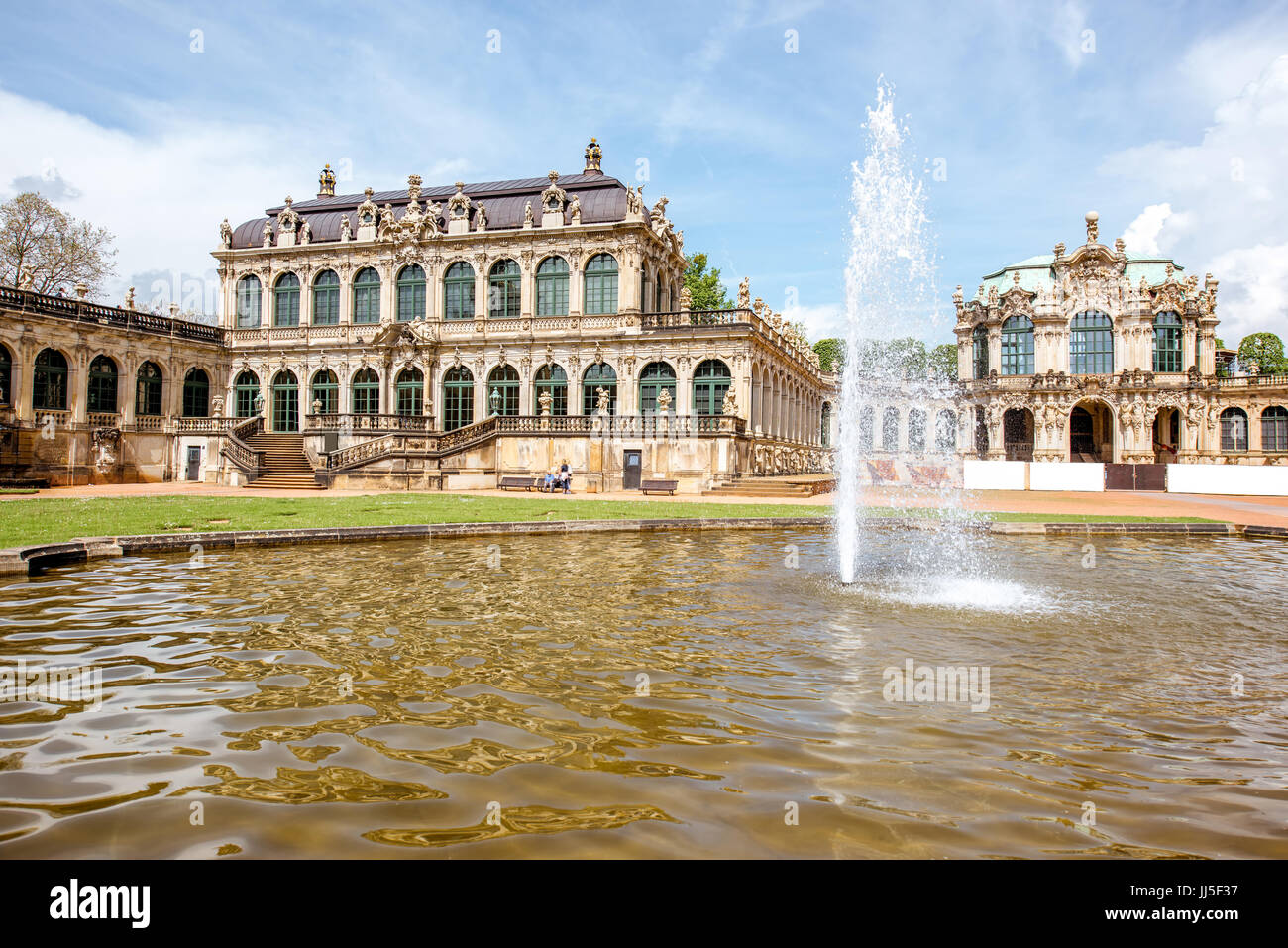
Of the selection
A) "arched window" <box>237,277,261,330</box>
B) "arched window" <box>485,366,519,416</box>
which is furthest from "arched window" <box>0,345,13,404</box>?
"arched window" <box>485,366,519,416</box>

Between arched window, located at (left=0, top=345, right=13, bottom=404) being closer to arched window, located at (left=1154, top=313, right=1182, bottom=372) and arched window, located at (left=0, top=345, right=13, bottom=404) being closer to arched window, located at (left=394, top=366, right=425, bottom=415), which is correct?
arched window, located at (left=394, top=366, right=425, bottom=415)

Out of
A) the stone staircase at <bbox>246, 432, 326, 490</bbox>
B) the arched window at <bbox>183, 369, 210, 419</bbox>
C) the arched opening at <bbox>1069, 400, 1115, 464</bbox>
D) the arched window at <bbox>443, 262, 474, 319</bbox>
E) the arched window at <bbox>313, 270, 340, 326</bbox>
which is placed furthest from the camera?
the arched opening at <bbox>1069, 400, 1115, 464</bbox>

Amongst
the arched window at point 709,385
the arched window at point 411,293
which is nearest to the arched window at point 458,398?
the arched window at point 411,293

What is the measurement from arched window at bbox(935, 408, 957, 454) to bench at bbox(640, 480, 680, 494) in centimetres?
4432

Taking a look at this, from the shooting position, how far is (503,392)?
4416 cm

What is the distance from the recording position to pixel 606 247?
42.1m

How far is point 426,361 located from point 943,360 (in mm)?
71074

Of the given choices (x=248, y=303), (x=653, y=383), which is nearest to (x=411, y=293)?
(x=248, y=303)

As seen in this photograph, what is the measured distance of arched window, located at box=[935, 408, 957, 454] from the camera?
229 ft

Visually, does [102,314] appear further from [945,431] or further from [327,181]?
[945,431]

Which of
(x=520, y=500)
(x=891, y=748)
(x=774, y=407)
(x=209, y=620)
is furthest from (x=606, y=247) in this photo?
(x=891, y=748)
